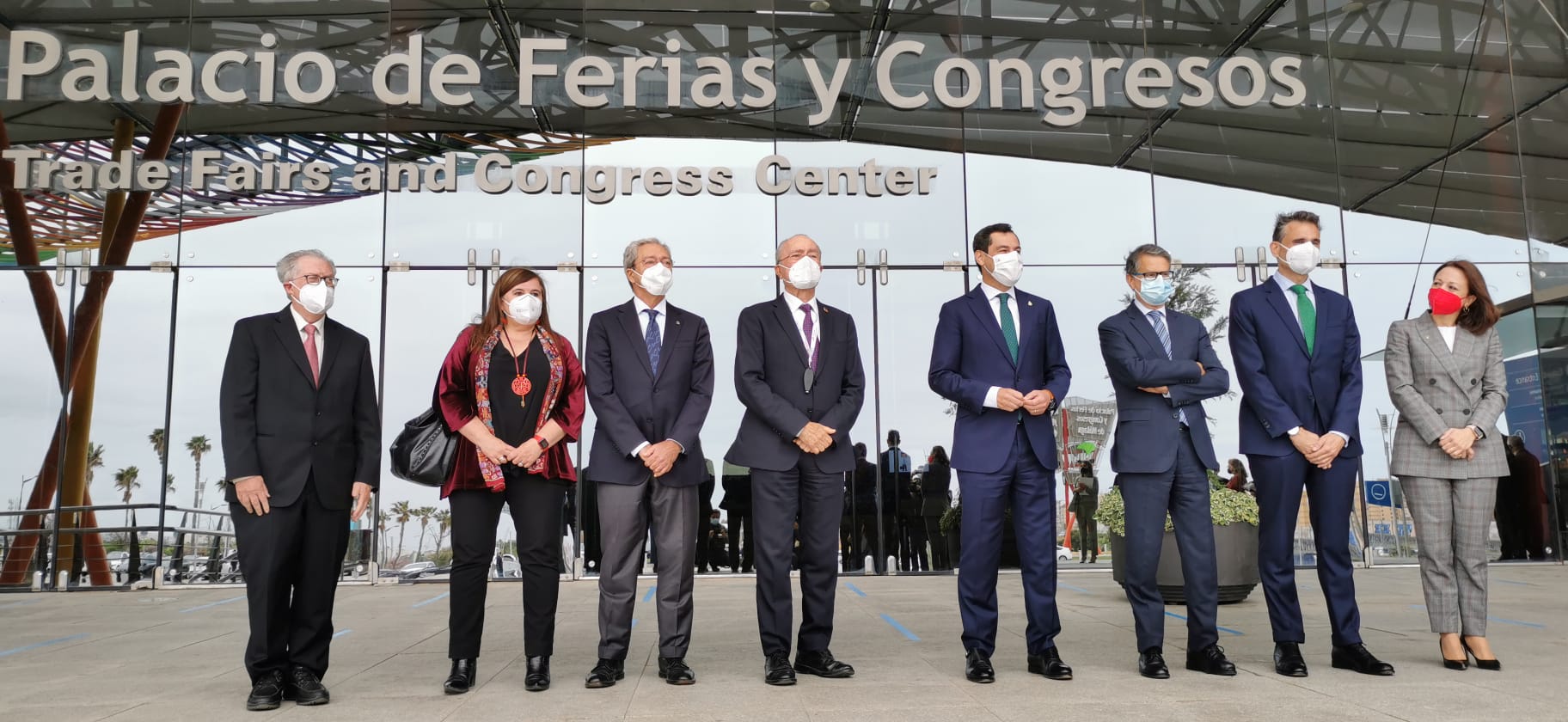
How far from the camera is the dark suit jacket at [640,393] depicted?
12.9ft

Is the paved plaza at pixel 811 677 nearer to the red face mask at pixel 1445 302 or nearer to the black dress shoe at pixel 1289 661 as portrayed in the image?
the black dress shoe at pixel 1289 661

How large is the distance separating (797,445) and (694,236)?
6.11 m

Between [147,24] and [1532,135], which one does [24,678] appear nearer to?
[147,24]

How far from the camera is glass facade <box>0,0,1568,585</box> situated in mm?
9570

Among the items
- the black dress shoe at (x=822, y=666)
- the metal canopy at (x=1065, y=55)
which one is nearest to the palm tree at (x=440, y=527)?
the metal canopy at (x=1065, y=55)

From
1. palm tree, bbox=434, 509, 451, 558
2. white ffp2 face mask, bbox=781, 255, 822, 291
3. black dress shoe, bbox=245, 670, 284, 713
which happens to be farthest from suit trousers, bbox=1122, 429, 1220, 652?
palm tree, bbox=434, 509, 451, 558

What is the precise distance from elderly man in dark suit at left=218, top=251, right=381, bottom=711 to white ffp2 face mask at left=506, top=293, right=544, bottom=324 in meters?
0.60

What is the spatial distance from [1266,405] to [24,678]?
501 centimetres

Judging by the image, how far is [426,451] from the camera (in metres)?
3.85

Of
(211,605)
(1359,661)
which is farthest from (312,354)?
(211,605)

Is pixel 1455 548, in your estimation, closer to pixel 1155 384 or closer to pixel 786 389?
pixel 1155 384

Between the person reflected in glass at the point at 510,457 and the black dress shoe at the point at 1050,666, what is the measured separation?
5.90ft

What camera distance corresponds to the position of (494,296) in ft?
13.1

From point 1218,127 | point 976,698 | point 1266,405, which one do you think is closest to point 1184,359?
point 1266,405
